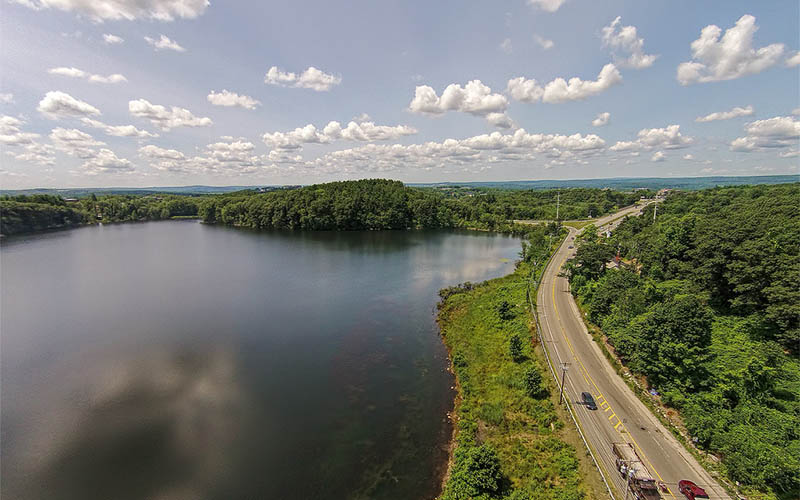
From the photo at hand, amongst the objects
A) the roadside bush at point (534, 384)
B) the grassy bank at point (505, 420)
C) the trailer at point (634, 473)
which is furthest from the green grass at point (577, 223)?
the trailer at point (634, 473)

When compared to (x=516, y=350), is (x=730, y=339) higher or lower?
higher

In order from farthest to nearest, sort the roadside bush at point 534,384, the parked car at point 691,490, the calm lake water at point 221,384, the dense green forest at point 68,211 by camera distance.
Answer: the dense green forest at point 68,211, the roadside bush at point 534,384, the calm lake water at point 221,384, the parked car at point 691,490

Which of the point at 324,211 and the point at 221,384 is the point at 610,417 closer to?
the point at 221,384

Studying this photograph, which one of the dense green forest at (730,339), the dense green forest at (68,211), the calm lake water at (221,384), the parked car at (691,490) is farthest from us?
the dense green forest at (68,211)

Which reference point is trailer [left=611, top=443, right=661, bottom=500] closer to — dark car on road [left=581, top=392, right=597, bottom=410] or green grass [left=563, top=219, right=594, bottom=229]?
dark car on road [left=581, top=392, right=597, bottom=410]


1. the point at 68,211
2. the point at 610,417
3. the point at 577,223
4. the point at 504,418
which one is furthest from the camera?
the point at 68,211

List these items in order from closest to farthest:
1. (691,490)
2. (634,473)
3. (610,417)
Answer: (691,490) < (634,473) < (610,417)

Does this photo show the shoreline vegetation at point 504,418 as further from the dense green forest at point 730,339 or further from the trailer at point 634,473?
the dense green forest at point 730,339

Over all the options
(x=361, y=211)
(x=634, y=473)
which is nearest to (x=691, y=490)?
(x=634, y=473)
